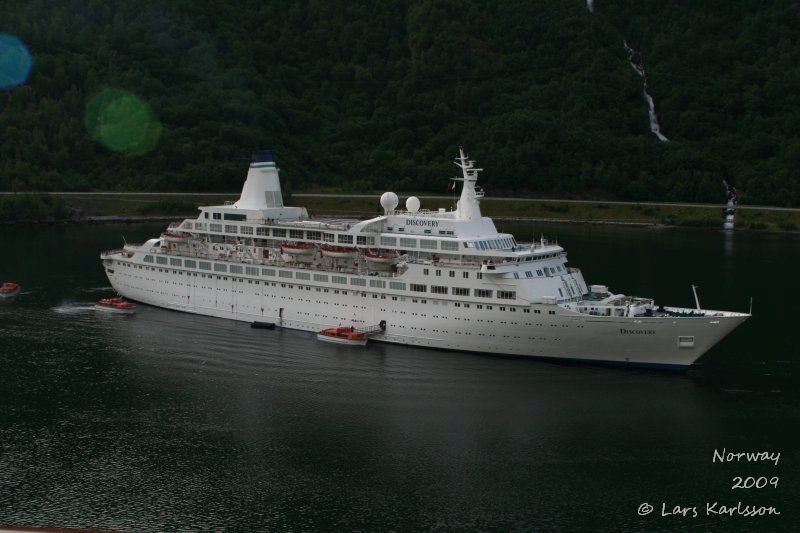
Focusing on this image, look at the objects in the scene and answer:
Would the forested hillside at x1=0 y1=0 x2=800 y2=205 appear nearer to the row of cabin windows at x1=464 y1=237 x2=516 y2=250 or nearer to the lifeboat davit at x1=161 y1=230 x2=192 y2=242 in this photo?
the lifeboat davit at x1=161 y1=230 x2=192 y2=242

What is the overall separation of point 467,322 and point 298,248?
11.3m

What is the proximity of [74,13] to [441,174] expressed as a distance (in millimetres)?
57822

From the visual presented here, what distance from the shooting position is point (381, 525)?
30.8 meters

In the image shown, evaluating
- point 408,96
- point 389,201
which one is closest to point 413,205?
point 389,201

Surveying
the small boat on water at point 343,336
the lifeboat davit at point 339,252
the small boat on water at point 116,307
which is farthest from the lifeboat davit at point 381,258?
the small boat on water at point 116,307

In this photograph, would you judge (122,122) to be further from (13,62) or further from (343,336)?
(343,336)

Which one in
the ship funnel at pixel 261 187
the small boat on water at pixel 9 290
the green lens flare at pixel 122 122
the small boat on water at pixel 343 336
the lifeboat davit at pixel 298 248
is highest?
the green lens flare at pixel 122 122

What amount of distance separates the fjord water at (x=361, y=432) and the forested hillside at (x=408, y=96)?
2584 inches

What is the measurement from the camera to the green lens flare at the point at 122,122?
394ft

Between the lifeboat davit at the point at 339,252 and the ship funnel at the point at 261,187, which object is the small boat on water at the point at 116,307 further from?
the lifeboat davit at the point at 339,252

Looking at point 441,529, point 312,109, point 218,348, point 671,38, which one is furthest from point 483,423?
point 671,38

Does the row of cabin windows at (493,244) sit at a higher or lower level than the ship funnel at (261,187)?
lower

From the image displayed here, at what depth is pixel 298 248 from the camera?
5422 centimetres

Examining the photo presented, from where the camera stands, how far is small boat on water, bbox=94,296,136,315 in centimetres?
5803
